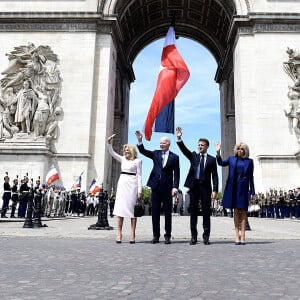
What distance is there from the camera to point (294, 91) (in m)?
21.5

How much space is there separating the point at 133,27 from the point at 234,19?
35.2 feet

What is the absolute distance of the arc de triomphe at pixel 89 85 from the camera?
20.9 meters

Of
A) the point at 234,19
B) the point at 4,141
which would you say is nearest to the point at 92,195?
the point at 4,141

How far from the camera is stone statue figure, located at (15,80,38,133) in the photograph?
21.0 metres

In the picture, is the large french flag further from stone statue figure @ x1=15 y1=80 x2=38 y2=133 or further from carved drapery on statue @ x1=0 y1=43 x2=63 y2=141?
stone statue figure @ x1=15 y1=80 x2=38 y2=133

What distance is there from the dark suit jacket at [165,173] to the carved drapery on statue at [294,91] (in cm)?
1576

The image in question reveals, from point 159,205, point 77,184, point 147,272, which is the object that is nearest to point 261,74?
point 77,184

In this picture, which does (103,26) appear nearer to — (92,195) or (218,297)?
(92,195)

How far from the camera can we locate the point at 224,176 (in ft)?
100

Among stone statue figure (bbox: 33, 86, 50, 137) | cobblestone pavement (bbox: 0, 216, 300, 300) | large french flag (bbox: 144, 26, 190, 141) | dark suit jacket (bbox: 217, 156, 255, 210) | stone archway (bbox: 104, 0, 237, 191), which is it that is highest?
stone archway (bbox: 104, 0, 237, 191)

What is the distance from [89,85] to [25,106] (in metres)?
3.78

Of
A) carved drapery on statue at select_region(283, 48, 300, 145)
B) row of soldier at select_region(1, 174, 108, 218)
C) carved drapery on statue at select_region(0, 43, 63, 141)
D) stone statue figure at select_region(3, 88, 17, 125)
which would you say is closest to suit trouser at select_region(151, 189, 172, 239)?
row of soldier at select_region(1, 174, 108, 218)

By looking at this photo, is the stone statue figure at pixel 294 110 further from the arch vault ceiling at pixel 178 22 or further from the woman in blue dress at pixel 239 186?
the woman in blue dress at pixel 239 186

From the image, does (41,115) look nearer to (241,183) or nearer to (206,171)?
(206,171)
